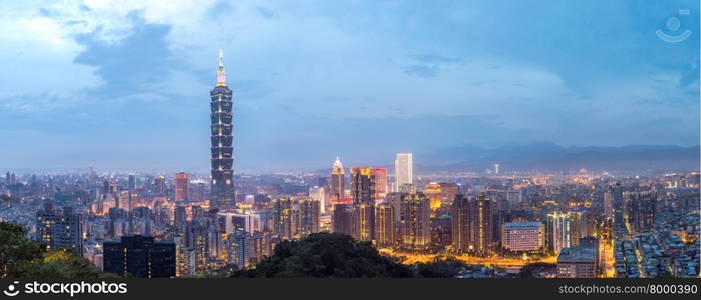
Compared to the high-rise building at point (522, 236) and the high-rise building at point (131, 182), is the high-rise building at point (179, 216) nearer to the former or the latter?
the high-rise building at point (131, 182)

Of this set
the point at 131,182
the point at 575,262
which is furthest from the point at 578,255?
the point at 131,182

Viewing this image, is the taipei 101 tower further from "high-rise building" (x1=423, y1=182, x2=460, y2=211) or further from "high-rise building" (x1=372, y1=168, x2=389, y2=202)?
"high-rise building" (x1=423, y1=182, x2=460, y2=211)

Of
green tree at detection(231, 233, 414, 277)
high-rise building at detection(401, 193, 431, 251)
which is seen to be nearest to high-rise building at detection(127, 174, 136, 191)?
high-rise building at detection(401, 193, 431, 251)

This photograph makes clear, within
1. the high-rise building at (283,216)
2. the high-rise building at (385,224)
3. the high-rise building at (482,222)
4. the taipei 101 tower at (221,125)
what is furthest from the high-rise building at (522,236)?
the taipei 101 tower at (221,125)

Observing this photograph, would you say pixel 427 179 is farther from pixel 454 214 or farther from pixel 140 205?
pixel 140 205

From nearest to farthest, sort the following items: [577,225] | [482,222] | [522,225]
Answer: [577,225], [522,225], [482,222]

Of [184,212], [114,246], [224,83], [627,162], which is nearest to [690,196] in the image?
[627,162]

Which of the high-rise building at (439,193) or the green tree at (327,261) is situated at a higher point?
the high-rise building at (439,193)

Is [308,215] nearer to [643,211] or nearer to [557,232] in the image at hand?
[557,232]
